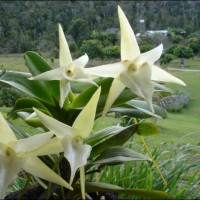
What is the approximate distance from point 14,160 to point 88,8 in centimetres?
101

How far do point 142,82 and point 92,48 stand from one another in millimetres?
795

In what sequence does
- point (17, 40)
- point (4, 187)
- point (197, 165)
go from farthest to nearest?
point (17, 40) → point (197, 165) → point (4, 187)

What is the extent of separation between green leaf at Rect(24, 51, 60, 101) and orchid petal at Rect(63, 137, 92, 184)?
268 mm

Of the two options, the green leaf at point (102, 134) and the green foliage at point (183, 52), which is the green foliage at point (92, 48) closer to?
the green foliage at point (183, 52)

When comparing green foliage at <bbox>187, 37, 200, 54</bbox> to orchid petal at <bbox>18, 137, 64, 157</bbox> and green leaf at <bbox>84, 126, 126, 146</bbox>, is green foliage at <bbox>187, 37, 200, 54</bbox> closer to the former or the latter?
green leaf at <bbox>84, 126, 126, 146</bbox>

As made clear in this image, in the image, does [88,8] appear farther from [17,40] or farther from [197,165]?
[197,165]

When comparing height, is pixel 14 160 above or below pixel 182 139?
above

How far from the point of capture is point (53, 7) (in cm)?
144

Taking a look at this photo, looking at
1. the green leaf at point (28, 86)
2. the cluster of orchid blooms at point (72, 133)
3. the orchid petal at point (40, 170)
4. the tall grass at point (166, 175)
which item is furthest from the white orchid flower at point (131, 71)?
the tall grass at point (166, 175)

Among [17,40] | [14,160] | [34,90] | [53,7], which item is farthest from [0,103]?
[14,160]

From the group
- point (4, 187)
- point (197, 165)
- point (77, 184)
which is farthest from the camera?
point (197, 165)

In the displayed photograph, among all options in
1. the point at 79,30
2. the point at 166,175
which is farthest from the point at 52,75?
the point at 79,30

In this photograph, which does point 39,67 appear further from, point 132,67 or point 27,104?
point 132,67

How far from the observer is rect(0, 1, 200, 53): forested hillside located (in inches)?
53.3
